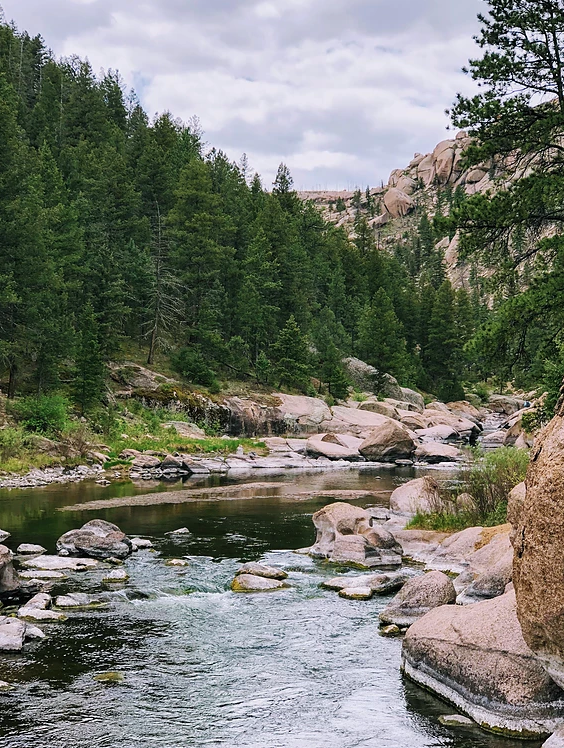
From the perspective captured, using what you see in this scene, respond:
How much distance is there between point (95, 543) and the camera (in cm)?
1733

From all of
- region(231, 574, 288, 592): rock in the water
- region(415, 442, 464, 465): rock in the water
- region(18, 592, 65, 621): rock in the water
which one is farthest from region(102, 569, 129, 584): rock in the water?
region(415, 442, 464, 465): rock in the water

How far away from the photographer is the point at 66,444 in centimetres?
3450

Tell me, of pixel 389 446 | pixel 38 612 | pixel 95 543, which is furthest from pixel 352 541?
pixel 389 446

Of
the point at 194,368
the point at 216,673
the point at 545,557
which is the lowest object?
the point at 216,673

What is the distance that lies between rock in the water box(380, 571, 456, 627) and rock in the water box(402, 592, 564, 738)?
1993mm

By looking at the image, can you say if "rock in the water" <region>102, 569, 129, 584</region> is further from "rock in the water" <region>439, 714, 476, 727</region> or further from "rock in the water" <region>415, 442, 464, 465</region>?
"rock in the water" <region>415, 442, 464, 465</region>

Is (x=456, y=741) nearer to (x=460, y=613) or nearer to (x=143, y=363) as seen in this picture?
(x=460, y=613)

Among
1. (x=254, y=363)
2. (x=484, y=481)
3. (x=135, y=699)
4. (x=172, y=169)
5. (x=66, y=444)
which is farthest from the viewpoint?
(x=172, y=169)

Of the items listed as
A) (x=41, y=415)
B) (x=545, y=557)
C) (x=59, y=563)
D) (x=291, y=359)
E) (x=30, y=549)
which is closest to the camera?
(x=545, y=557)

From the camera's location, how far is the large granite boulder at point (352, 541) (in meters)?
17.2

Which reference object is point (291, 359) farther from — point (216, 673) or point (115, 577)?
point (216, 673)

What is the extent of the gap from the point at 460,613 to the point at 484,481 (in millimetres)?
10169

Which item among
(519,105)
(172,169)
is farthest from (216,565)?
(172,169)

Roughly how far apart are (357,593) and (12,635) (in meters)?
6.41
